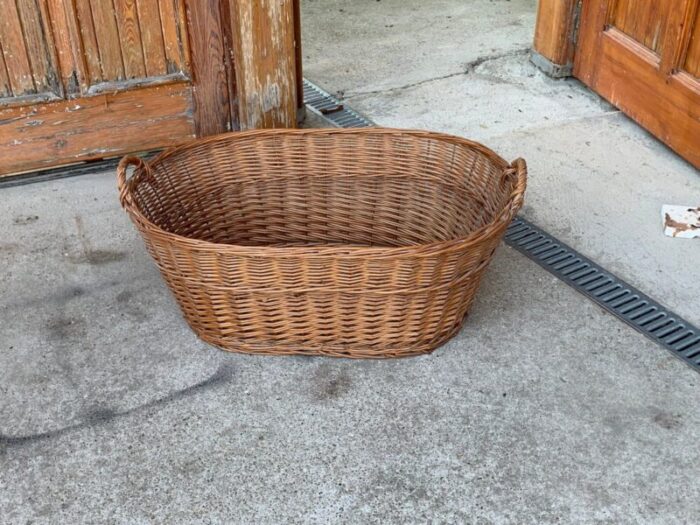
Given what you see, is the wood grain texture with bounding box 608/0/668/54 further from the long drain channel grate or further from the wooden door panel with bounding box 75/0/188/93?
the wooden door panel with bounding box 75/0/188/93

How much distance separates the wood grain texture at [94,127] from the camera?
2.51 m

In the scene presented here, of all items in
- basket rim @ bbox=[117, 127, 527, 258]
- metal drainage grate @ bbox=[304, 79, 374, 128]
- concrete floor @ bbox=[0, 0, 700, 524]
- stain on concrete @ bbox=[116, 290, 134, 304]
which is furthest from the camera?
metal drainage grate @ bbox=[304, 79, 374, 128]

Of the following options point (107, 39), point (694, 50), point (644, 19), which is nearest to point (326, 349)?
point (107, 39)

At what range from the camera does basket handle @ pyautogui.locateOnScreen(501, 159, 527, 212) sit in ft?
6.12

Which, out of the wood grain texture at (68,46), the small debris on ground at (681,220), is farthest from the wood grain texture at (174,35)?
the small debris on ground at (681,220)

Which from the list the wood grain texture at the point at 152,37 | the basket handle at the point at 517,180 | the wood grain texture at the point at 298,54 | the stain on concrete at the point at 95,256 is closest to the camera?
the basket handle at the point at 517,180

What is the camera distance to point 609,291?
2.21 meters

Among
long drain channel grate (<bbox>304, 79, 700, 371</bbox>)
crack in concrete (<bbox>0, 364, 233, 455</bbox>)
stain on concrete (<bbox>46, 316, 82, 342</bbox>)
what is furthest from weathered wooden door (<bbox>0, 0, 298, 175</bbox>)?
crack in concrete (<bbox>0, 364, 233, 455</bbox>)

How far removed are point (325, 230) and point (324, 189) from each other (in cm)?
12

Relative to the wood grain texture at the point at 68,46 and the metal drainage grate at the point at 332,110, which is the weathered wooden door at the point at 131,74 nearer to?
the wood grain texture at the point at 68,46

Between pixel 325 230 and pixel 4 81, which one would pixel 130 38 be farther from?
pixel 325 230

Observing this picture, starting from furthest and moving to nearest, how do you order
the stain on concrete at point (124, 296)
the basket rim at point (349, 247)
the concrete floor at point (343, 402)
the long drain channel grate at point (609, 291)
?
the stain on concrete at point (124, 296), the long drain channel grate at point (609, 291), the basket rim at point (349, 247), the concrete floor at point (343, 402)

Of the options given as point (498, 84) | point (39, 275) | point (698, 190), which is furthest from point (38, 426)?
point (498, 84)

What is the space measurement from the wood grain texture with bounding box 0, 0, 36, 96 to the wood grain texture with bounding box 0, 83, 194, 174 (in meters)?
0.07
